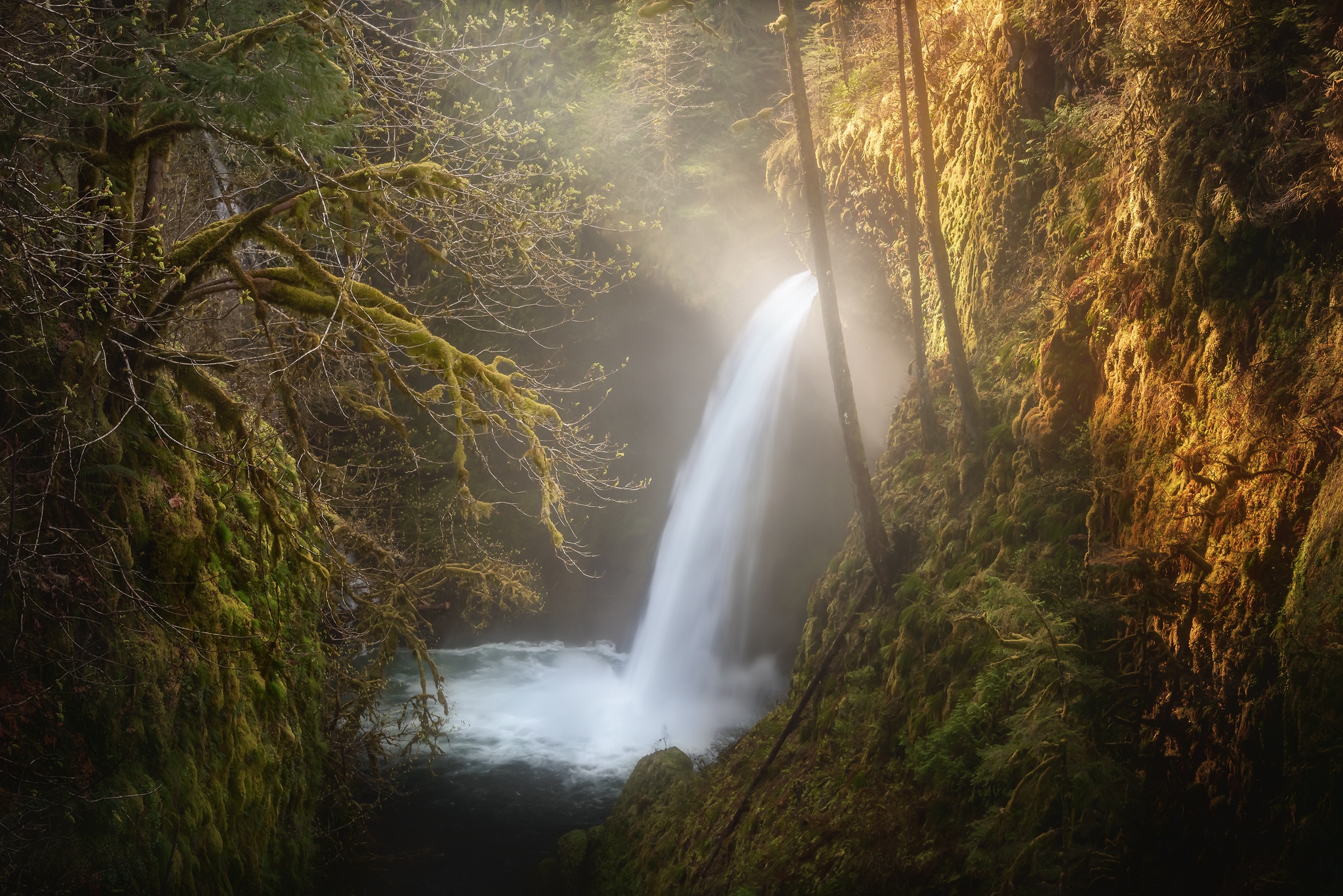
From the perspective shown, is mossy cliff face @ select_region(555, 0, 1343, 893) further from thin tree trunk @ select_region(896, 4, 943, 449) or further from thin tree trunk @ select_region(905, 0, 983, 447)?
thin tree trunk @ select_region(896, 4, 943, 449)

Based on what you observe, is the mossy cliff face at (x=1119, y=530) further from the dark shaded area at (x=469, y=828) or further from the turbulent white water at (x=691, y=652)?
the turbulent white water at (x=691, y=652)

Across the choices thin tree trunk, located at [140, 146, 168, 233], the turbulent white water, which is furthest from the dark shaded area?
thin tree trunk, located at [140, 146, 168, 233]

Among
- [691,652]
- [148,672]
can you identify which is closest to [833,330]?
[148,672]

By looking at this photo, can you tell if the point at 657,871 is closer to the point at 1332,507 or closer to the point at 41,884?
the point at 41,884

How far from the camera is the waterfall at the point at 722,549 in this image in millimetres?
15844

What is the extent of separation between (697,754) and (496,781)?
3656mm

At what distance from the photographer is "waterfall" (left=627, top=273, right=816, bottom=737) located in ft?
52.0

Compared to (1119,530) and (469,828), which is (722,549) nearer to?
(469,828)

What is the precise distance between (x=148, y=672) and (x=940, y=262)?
26.6ft

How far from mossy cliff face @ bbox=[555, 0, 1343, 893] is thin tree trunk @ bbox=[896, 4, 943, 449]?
2.22 ft

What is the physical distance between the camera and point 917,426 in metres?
10.3

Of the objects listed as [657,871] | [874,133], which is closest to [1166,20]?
[874,133]

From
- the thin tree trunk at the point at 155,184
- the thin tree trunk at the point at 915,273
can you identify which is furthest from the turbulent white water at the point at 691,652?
the thin tree trunk at the point at 155,184

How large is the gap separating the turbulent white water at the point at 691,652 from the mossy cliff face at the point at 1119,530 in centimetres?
637
